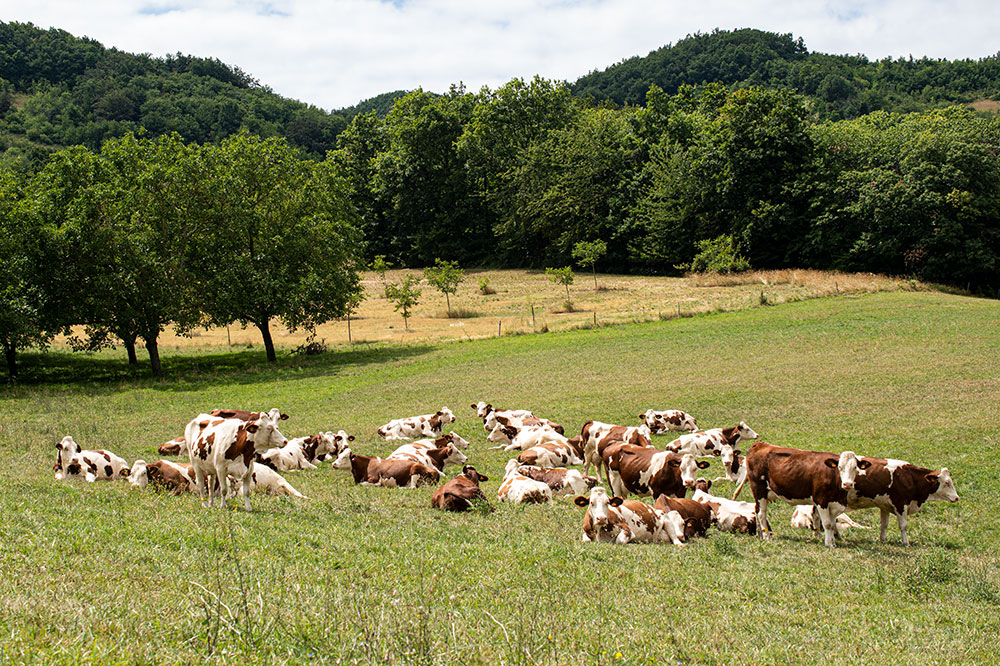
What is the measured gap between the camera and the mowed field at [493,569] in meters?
5.42

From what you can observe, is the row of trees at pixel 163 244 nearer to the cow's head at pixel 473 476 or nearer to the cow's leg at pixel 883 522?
the cow's head at pixel 473 476

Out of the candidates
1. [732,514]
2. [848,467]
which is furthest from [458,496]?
[848,467]

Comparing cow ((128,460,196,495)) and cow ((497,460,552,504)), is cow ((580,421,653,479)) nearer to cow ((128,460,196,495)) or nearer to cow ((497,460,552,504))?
cow ((497,460,552,504))

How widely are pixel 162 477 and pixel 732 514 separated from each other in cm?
942

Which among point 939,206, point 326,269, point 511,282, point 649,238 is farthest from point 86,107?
point 939,206

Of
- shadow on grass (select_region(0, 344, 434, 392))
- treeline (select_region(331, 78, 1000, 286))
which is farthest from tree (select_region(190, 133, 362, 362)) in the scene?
treeline (select_region(331, 78, 1000, 286))

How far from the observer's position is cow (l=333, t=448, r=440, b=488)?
14695 millimetres

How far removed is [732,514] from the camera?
1188 centimetres

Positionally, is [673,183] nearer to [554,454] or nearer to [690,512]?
[554,454]

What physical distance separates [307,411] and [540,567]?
17.4 m

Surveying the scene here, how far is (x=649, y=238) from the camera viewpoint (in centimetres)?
7500

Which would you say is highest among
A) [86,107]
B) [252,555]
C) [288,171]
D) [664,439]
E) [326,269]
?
[86,107]

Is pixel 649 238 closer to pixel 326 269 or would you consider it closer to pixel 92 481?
pixel 326 269

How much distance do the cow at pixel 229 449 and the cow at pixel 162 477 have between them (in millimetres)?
1423
